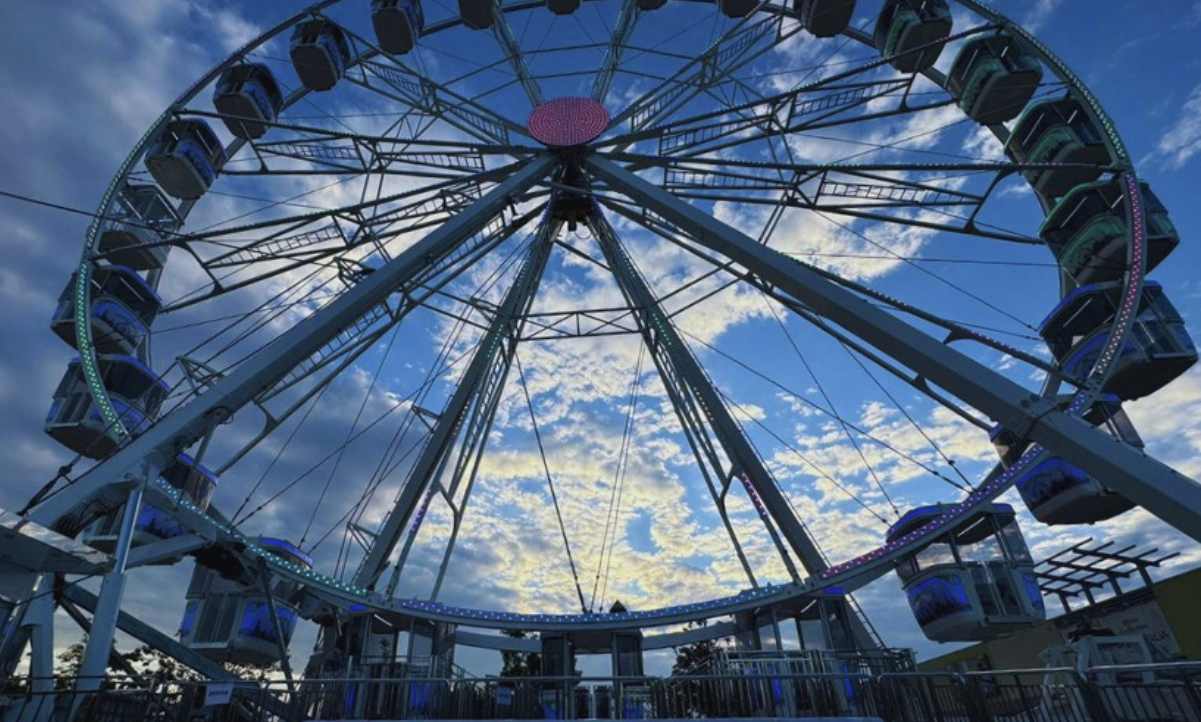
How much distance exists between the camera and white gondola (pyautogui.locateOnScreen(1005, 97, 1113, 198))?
1694 cm

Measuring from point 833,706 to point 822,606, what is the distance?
27.0 feet

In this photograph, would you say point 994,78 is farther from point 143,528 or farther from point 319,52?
point 143,528

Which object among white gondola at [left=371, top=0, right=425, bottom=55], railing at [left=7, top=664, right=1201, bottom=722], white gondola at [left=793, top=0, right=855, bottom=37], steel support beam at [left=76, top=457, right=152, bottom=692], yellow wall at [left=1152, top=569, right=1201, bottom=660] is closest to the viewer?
railing at [left=7, top=664, right=1201, bottom=722]

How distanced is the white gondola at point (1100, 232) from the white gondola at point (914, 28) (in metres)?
5.32

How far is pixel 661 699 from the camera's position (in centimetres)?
1146

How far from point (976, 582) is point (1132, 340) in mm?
6822

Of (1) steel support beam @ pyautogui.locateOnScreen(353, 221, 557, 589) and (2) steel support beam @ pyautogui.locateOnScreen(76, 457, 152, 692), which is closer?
(2) steel support beam @ pyautogui.locateOnScreen(76, 457, 152, 692)


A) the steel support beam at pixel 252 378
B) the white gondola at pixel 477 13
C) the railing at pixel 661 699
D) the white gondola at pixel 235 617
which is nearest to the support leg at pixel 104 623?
the railing at pixel 661 699

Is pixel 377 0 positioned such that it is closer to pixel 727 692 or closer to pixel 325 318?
pixel 325 318

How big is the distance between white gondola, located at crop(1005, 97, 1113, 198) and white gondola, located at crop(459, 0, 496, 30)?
15125 millimetres

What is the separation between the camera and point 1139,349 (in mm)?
15320

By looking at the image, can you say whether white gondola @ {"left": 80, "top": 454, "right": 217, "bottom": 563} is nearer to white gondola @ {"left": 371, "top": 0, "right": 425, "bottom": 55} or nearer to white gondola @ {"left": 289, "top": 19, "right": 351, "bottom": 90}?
white gondola @ {"left": 289, "top": 19, "right": 351, "bottom": 90}

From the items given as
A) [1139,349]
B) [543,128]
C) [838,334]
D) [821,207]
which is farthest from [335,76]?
[1139,349]

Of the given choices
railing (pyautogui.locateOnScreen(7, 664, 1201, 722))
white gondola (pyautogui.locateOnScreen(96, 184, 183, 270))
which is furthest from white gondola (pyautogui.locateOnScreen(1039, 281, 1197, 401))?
white gondola (pyautogui.locateOnScreen(96, 184, 183, 270))
